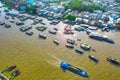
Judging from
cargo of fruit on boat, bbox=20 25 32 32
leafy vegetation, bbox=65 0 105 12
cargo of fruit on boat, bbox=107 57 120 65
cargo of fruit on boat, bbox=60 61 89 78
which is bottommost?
cargo of fruit on boat, bbox=60 61 89 78

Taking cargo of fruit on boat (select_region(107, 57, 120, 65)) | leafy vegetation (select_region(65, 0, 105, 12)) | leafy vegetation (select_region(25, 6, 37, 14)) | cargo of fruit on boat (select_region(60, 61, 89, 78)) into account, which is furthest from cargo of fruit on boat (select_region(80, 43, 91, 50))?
leafy vegetation (select_region(25, 6, 37, 14))

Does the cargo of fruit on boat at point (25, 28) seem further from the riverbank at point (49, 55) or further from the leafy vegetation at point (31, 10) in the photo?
the leafy vegetation at point (31, 10)

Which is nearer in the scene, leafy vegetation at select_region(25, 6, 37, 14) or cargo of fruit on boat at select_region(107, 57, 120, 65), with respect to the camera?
cargo of fruit on boat at select_region(107, 57, 120, 65)

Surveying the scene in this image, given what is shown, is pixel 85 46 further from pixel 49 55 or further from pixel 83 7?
pixel 83 7

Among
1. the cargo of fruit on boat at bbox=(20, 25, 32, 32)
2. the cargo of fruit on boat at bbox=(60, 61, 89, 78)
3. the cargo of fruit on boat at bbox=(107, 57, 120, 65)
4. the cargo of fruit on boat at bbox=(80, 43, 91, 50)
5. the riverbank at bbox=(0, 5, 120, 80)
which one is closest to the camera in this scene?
the cargo of fruit on boat at bbox=(60, 61, 89, 78)

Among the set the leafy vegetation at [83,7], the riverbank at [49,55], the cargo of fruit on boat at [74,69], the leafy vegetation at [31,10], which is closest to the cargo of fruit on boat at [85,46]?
the riverbank at [49,55]

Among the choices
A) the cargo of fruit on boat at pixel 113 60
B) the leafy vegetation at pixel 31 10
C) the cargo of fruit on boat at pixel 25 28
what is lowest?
the cargo of fruit on boat at pixel 113 60

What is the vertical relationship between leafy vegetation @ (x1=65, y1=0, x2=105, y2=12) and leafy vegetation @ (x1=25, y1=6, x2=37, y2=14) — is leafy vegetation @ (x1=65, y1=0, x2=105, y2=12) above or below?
above

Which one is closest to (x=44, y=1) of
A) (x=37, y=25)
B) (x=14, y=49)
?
(x=37, y=25)

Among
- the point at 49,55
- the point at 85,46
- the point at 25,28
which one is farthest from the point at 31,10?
the point at 85,46

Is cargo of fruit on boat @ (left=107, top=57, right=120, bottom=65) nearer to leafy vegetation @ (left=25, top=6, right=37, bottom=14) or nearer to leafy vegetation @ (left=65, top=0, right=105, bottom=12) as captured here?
leafy vegetation @ (left=65, top=0, right=105, bottom=12)

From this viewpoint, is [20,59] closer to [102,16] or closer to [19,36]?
[19,36]
